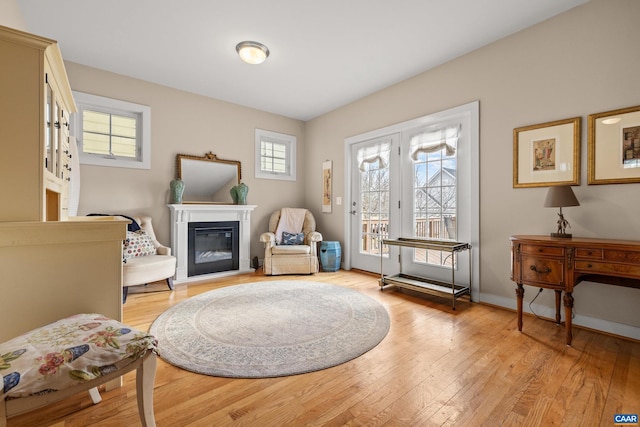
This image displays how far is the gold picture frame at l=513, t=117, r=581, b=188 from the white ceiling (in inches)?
39.3

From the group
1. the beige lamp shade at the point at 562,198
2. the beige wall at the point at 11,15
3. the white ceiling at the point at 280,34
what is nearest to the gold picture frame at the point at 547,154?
the beige lamp shade at the point at 562,198

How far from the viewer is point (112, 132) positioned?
11.8 ft

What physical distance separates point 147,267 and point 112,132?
191 centimetres

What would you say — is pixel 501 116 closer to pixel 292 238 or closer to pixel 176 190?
pixel 292 238

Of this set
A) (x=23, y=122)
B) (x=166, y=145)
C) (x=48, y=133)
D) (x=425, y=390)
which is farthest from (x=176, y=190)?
(x=425, y=390)

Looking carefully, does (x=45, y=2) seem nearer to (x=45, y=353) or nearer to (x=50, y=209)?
(x=50, y=209)

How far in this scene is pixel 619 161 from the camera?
2162 millimetres

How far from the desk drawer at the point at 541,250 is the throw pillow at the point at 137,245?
12.6 feet

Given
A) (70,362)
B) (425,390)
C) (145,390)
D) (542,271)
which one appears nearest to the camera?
(70,362)

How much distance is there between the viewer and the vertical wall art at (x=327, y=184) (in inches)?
192

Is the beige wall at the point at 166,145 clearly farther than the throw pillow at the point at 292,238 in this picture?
No

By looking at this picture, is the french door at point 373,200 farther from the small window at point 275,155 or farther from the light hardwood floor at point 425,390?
the light hardwood floor at point 425,390

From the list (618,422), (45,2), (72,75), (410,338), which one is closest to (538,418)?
(618,422)

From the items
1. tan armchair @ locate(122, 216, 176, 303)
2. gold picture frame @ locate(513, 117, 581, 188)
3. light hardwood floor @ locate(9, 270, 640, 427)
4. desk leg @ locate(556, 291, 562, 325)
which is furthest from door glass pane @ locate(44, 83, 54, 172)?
desk leg @ locate(556, 291, 562, 325)
